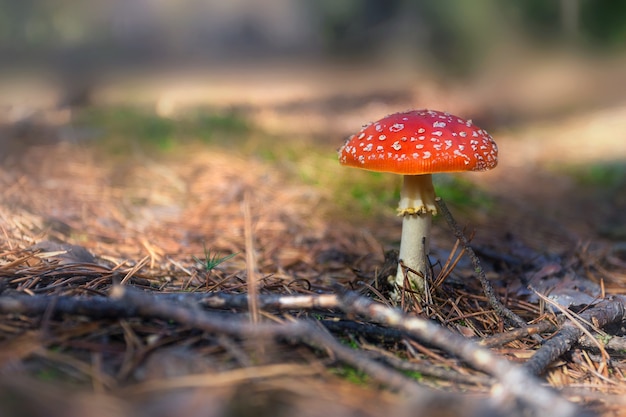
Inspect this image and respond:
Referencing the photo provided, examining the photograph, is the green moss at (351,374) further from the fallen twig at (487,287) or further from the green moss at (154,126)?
the green moss at (154,126)

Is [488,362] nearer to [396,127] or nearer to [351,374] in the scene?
[351,374]

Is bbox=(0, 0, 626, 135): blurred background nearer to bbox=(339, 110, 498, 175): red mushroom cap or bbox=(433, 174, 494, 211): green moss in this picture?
bbox=(433, 174, 494, 211): green moss

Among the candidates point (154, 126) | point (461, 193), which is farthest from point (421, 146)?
point (154, 126)

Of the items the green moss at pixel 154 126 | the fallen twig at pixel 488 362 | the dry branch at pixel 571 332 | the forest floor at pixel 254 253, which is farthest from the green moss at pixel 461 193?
the fallen twig at pixel 488 362

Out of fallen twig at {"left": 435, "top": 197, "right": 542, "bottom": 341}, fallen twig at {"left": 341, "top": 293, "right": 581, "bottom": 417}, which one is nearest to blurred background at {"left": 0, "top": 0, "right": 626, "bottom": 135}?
fallen twig at {"left": 435, "top": 197, "right": 542, "bottom": 341}

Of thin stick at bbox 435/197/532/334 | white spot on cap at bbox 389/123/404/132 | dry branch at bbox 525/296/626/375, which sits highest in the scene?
white spot on cap at bbox 389/123/404/132

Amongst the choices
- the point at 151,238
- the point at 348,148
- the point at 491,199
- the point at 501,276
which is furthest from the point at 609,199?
the point at 151,238
